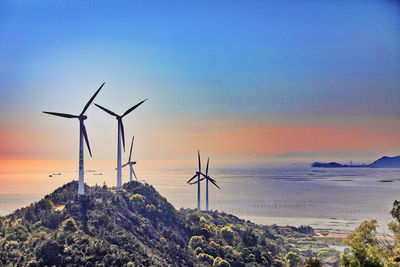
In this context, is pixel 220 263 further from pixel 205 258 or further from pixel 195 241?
pixel 195 241

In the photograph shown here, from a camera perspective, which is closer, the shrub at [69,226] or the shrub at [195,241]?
the shrub at [69,226]

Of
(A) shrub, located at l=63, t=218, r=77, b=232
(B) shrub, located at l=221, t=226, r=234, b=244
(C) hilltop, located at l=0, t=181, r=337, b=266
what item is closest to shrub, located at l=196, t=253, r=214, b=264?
(C) hilltop, located at l=0, t=181, r=337, b=266

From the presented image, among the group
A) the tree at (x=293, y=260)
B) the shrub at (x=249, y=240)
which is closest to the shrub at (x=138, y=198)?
the shrub at (x=249, y=240)

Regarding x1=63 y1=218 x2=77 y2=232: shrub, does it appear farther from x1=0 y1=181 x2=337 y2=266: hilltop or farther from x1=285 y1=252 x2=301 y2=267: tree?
x1=285 y1=252 x2=301 y2=267: tree

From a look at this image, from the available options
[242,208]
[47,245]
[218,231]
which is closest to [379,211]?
[242,208]

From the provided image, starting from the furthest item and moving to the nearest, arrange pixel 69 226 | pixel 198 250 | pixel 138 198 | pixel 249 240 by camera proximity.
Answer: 1. pixel 138 198
2. pixel 249 240
3. pixel 198 250
4. pixel 69 226

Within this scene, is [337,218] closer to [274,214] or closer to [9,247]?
[274,214]

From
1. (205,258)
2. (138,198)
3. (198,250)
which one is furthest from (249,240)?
(138,198)

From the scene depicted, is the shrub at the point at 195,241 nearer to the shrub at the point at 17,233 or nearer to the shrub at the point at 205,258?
the shrub at the point at 205,258
